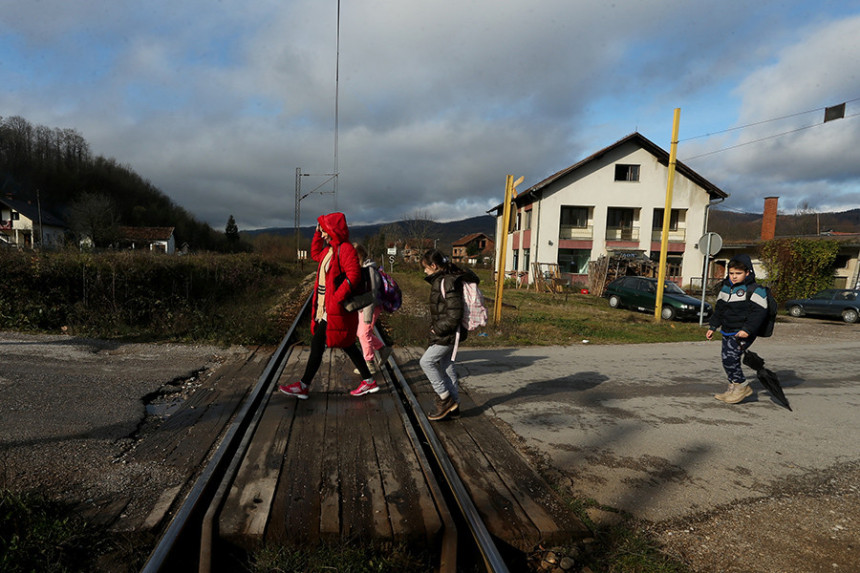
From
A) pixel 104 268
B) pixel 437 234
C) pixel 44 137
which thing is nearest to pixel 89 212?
pixel 44 137

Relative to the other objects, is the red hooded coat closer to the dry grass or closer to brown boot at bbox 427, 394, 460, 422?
brown boot at bbox 427, 394, 460, 422

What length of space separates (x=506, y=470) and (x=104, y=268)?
9.31m

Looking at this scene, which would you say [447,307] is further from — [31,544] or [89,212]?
[89,212]

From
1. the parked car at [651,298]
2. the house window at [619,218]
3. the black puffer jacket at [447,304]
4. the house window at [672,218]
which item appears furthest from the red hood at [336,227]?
the house window at [672,218]

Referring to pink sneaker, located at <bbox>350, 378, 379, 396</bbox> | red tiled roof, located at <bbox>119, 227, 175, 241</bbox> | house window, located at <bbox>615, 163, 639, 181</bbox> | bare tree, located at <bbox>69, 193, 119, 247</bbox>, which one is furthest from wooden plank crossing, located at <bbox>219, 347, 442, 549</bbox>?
red tiled roof, located at <bbox>119, 227, 175, 241</bbox>

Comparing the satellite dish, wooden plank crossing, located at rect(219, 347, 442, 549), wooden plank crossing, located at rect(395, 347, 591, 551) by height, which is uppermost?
the satellite dish

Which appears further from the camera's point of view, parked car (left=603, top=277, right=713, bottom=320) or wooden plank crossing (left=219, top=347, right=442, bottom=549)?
parked car (left=603, top=277, right=713, bottom=320)

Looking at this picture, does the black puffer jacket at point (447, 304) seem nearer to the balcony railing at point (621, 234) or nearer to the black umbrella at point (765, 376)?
the black umbrella at point (765, 376)

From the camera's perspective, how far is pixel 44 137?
74875mm

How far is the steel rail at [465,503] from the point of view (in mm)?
2517

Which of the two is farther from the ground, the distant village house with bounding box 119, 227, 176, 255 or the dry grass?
the distant village house with bounding box 119, 227, 176, 255

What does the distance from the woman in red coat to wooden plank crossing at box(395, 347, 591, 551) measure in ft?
4.04

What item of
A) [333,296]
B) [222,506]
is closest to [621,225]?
[333,296]

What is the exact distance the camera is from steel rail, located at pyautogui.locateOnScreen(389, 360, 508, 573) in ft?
8.26
